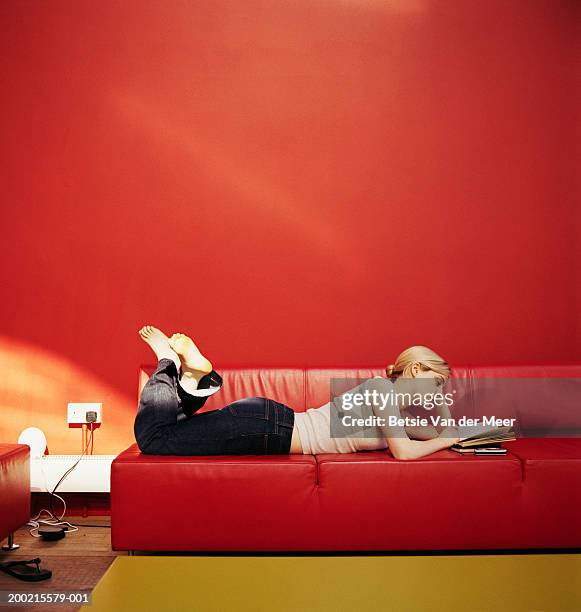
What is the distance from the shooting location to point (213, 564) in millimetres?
1405

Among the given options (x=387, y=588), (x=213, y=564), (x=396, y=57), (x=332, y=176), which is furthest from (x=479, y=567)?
(x=396, y=57)

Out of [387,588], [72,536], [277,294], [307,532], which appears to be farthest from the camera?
[277,294]

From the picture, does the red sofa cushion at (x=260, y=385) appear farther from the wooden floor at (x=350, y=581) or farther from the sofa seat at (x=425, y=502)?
the wooden floor at (x=350, y=581)

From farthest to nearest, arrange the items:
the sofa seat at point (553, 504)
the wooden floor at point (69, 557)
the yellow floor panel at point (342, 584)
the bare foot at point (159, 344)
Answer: the bare foot at point (159, 344) < the sofa seat at point (553, 504) < the wooden floor at point (69, 557) < the yellow floor panel at point (342, 584)

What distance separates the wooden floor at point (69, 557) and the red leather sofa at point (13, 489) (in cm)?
13

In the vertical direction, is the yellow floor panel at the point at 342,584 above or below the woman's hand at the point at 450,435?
above

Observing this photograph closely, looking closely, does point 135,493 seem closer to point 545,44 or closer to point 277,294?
point 277,294

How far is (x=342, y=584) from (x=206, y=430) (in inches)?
56.5

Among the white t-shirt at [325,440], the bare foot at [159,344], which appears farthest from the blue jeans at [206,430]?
the bare foot at [159,344]

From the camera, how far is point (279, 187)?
3.54 m

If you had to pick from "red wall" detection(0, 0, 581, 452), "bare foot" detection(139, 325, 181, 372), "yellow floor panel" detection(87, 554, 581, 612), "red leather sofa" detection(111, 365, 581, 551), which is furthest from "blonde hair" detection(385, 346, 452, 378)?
"yellow floor panel" detection(87, 554, 581, 612)

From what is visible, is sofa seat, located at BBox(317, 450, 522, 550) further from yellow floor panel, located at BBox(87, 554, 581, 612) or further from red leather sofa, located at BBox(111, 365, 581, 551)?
yellow floor panel, located at BBox(87, 554, 581, 612)

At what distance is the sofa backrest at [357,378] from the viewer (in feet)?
10.2

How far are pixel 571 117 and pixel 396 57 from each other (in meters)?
0.93
